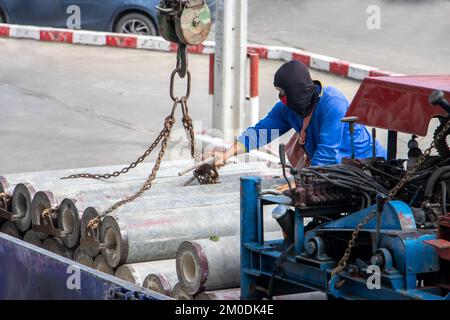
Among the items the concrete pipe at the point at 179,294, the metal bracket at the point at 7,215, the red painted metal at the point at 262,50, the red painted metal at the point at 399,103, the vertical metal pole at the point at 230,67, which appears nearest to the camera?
the red painted metal at the point at 399,103

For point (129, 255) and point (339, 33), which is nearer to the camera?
point (129, 255)

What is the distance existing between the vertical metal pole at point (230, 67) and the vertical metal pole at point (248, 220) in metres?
4.60

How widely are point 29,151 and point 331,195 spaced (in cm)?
682

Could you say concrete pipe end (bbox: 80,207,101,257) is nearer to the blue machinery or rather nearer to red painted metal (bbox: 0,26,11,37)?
the blue machinery

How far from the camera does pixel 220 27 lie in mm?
10250

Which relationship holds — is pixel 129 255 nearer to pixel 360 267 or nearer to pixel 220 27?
pixel 360 267

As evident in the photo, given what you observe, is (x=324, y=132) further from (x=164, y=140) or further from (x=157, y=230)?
(x=157, y=230)

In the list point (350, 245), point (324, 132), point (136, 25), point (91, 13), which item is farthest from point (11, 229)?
point (136, 25)

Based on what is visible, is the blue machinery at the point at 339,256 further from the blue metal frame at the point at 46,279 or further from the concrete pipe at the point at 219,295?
the blue metal frame at the point at 46,279

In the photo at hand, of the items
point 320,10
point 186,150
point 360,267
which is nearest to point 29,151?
point 186,150

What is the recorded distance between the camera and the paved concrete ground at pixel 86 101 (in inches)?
463

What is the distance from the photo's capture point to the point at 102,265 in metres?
6.80

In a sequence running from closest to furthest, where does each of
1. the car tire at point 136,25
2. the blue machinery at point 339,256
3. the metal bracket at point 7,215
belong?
the blue machinery at point 339,256
the metal bracket at point 7,215
the car tire at point 136,25

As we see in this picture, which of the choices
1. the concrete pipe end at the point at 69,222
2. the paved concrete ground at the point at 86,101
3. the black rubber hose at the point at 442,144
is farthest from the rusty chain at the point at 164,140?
the paved concrete ground at the point at 86,101
